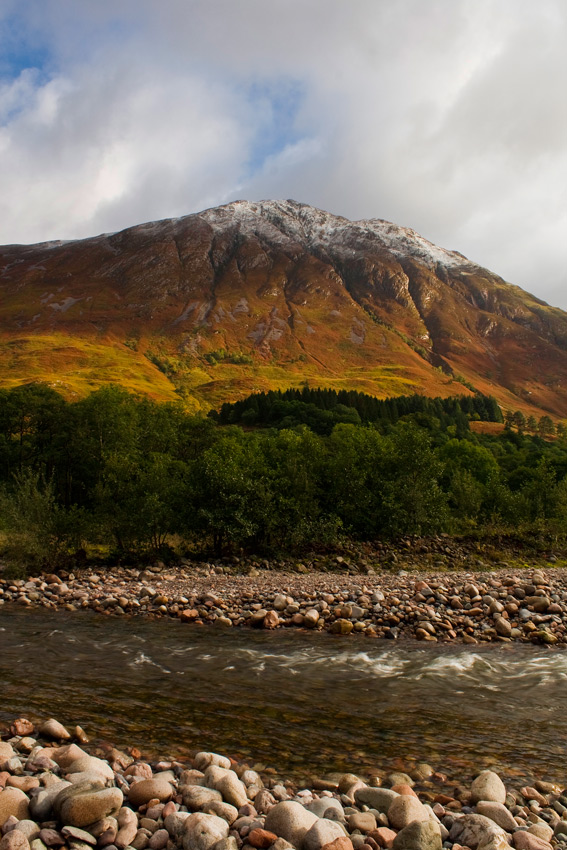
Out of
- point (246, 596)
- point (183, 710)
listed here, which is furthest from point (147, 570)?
point (183, 710)

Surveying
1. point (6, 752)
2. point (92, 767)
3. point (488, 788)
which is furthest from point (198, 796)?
point (488, 788)

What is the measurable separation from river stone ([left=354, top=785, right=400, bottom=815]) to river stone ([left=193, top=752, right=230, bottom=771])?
2513 millimetres

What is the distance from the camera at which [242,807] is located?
8211mm

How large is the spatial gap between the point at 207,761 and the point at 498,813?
196 inches

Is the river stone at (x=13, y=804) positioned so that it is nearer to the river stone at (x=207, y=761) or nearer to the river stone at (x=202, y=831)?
the river stone at (x=202, y=831)

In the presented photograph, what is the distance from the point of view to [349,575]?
1458 inches

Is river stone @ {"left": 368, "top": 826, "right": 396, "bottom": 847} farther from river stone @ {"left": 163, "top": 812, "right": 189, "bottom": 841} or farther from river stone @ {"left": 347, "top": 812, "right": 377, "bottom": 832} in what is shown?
river stone @ {"left": 163, "top": 812, "right": 189, "bottom": 841}

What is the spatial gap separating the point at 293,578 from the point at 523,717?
22.3 meters

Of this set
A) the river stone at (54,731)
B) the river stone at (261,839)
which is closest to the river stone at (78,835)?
the river stone at (261,839)

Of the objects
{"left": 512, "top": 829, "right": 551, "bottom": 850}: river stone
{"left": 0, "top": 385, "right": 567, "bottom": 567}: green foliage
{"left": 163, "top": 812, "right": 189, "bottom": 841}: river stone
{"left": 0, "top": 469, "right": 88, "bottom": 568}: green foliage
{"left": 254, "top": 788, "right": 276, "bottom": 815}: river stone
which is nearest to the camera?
{"left": 512, "top": 829, "right": 551, "bottom": 850}: river stone

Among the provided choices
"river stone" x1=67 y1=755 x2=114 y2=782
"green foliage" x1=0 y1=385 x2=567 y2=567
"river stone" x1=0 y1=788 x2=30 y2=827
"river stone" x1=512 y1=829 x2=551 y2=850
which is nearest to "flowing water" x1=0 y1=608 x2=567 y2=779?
"river stone" x1=67 y1=755 x2=114 y2=782

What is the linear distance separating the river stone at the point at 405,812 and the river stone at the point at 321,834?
3.07 ft

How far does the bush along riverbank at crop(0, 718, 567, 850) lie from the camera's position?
7270 mm

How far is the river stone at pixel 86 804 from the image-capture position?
24.4ft
